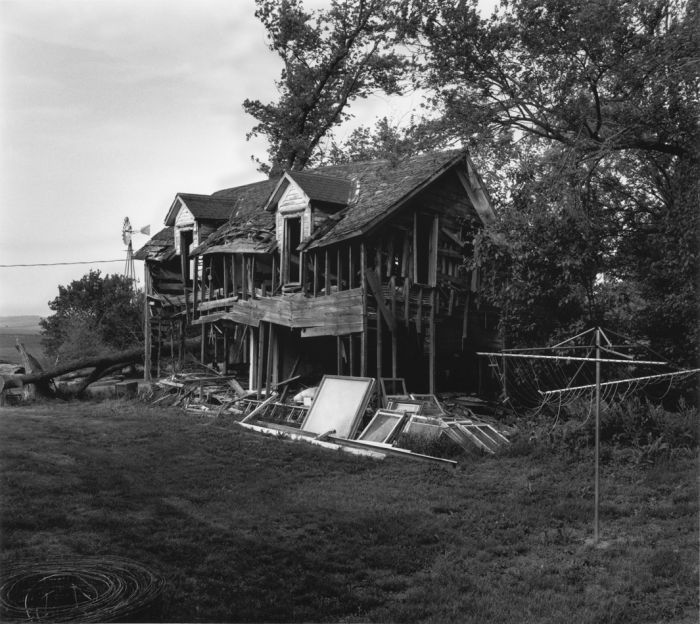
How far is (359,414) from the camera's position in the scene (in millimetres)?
17172

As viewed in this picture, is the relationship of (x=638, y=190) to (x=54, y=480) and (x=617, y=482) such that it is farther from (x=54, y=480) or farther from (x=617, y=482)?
(x=54, y=480)

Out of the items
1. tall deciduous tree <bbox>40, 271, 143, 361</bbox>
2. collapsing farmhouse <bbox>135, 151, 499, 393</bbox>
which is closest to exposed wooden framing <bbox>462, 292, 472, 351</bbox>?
collapsing farmhouse <bbox>135, 151, 499, 393</bbox>

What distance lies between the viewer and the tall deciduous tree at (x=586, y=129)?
16531 millimetres

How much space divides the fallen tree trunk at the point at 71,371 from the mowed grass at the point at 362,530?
12.5 m

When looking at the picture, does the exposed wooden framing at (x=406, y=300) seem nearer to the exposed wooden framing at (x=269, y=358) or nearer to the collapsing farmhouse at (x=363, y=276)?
the collapsing farmhouse at (x=363, y=276)

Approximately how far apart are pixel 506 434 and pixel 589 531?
236 inches

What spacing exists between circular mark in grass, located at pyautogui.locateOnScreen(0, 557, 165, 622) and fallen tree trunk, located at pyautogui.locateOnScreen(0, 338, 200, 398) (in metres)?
21.5

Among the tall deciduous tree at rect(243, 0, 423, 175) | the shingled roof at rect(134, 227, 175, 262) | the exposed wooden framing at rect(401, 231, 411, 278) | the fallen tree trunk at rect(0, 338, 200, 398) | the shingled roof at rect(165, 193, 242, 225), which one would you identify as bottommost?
the fallen tree trunk at rect(0, 338, 200, 398)

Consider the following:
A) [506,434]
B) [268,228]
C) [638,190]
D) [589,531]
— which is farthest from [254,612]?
[638,190]

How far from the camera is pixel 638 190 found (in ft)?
75.3

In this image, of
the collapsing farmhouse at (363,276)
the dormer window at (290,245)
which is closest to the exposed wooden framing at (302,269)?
the collapsing farmhouse at (363,276)

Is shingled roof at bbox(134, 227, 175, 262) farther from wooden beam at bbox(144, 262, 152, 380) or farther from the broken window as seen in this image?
the broken window

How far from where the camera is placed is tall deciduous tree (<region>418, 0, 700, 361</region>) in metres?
16.5

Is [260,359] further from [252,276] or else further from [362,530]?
[362,530]
